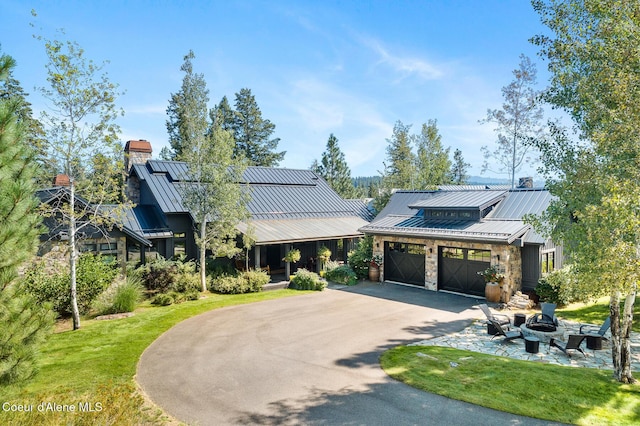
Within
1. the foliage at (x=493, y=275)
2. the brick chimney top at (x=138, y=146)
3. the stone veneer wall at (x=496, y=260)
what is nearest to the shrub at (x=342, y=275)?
the stone veneer wall at (x=496, y=260)

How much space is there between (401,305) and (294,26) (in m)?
13.2

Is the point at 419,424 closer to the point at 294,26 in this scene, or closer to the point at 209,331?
the point at 209,331

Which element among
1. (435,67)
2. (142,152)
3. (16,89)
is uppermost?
(16,89)

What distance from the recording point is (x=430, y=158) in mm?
37438

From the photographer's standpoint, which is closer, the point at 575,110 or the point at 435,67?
the point at 575,110

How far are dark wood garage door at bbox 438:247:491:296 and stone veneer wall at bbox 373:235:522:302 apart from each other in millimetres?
310

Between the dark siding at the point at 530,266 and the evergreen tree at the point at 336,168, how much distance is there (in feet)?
116

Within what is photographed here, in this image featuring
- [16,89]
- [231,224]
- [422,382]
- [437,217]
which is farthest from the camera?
[16,89]

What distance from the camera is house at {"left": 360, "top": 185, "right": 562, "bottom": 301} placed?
16.4 meters

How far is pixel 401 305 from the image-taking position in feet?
52.7

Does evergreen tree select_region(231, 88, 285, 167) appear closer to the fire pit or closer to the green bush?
the green bush

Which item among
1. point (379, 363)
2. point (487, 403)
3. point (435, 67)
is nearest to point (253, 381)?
point (379, 363)

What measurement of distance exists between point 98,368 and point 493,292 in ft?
49.5

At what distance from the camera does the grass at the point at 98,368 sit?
5.20 meters
